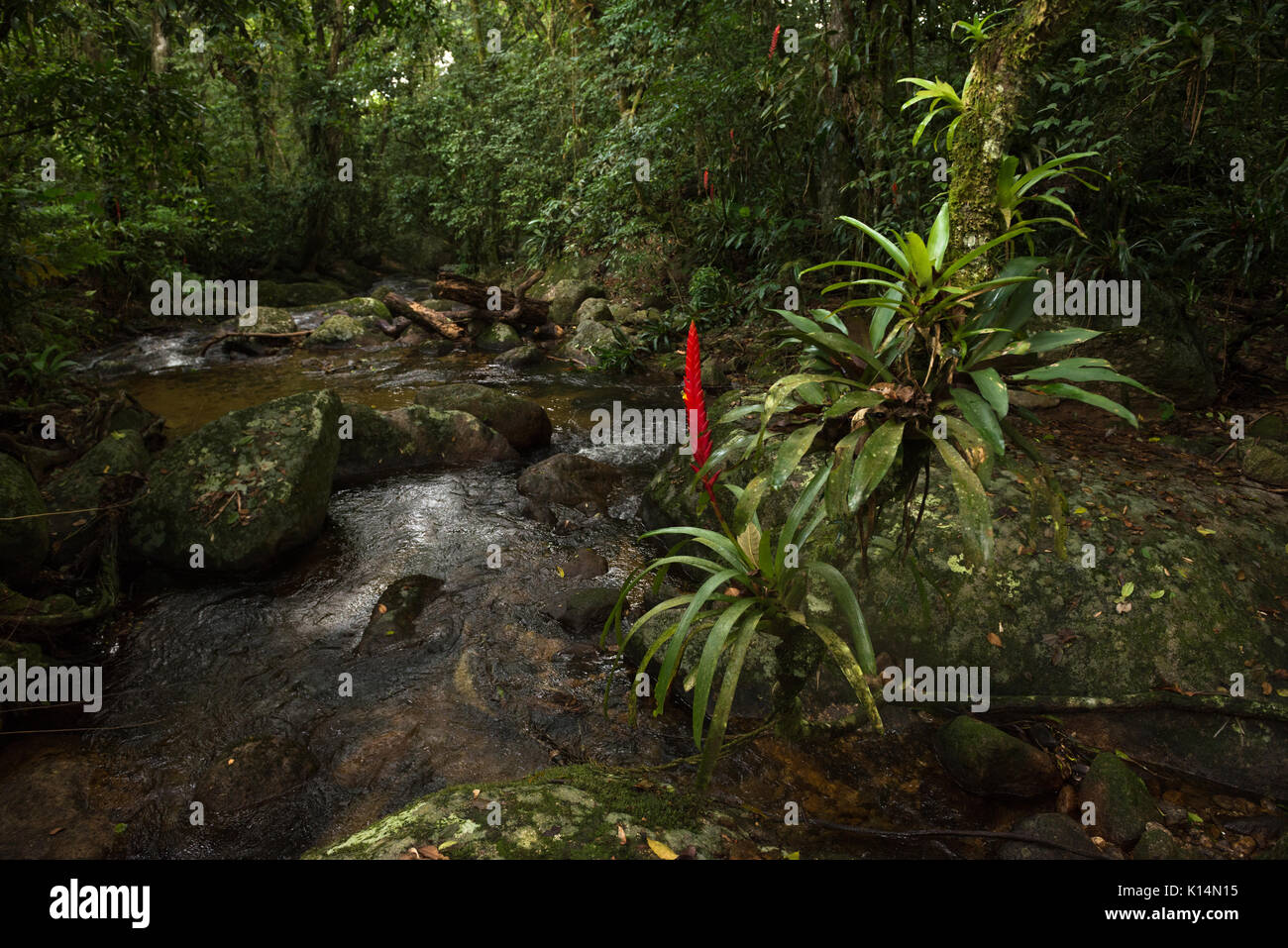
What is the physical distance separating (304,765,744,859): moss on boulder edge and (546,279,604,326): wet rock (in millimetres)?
9320

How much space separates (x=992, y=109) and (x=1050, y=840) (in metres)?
2.62

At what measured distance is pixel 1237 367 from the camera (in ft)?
16.7

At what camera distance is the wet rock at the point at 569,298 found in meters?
10.8

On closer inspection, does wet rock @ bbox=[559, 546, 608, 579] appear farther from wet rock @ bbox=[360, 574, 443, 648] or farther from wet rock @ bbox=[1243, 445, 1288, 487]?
wet rock @ bbox=[1243, 445, 1288, 487]

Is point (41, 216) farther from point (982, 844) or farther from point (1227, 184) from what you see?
point (1227, 184)

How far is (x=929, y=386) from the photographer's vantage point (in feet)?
5.96

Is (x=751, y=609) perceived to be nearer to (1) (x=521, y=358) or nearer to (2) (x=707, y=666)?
(2) (x=707, y=666)

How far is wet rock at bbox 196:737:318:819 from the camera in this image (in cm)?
249

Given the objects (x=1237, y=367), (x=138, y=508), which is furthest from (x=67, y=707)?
(x=1237, y=367)

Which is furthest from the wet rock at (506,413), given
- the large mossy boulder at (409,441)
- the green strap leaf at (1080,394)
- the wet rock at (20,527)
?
the green strap leaf at (1080,394)

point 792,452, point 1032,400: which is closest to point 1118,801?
point 792,452

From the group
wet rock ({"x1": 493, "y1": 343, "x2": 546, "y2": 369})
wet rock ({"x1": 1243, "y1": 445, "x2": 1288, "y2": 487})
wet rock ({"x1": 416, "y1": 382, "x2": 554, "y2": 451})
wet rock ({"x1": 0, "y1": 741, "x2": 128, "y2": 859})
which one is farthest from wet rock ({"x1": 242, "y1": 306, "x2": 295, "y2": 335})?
wet rock ({"x1": 1243, "y1": 445, "x2": 1288, "y2": 487})

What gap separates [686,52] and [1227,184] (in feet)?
19.5

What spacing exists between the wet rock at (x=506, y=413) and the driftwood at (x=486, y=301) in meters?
4.09
